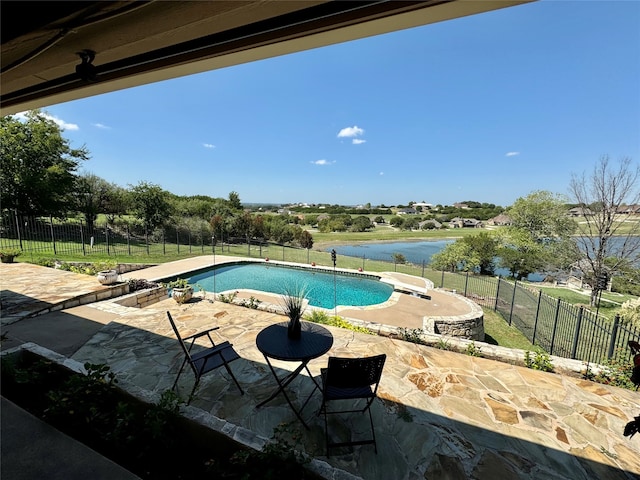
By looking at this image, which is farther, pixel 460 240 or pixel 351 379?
pixel 460 240

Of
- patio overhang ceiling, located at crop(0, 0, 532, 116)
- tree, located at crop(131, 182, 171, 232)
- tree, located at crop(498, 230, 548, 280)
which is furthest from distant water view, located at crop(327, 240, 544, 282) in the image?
patio overhang ceiling, located at crop(0, 0, 532, 116)

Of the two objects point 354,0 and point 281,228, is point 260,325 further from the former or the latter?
point 281,228

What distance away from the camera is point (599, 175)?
11.7m

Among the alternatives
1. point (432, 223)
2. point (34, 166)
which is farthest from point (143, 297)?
point (432, 223)

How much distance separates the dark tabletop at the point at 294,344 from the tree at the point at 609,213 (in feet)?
49.2

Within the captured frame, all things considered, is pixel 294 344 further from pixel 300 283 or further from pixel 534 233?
pixel 534 233

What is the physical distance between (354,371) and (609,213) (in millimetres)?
16142

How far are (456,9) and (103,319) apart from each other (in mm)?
6631

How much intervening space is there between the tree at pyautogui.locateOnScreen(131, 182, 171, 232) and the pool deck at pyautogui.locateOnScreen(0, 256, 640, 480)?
1731 cm

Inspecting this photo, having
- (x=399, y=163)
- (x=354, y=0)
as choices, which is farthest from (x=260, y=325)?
(x=399, y=163)

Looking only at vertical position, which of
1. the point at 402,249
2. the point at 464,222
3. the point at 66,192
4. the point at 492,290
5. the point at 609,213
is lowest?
the point at 402,249

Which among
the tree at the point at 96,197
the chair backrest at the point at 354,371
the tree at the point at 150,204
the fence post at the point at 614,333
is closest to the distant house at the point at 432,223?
the tree at the point at 150,204

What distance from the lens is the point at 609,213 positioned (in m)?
11.8

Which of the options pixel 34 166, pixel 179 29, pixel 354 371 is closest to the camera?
pixel 179 29
